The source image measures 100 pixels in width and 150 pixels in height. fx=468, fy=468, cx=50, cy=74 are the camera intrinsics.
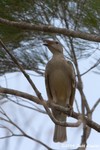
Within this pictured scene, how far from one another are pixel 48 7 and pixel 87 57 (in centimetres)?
39

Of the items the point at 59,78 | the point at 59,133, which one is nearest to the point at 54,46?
the point at 59,78

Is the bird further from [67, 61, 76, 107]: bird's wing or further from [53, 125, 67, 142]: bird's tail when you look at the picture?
[53, 125, 67, 142]: bird's tail

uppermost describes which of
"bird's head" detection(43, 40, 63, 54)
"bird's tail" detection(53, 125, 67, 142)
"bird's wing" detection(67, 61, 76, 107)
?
"bird's head" detection(43, 40, 63, 54)

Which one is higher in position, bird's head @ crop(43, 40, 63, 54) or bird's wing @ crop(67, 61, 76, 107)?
bird's head @ crop(43, 40, 63, 54)

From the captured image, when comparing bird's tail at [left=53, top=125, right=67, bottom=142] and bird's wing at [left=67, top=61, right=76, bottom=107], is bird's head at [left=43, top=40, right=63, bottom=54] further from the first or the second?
bird's tail at [left=53, top=125, right=67, bottom=142]

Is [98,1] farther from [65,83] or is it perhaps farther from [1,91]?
[1,91]

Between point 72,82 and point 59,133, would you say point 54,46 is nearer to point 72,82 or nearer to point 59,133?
point 72,82

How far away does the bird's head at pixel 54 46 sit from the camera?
9.47 ft

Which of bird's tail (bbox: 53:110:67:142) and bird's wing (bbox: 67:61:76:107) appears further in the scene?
bird's wing (bbox: 67:61:76:107)

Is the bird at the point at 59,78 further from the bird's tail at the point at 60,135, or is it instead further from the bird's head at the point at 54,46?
the bird's tail at the point at 60,135

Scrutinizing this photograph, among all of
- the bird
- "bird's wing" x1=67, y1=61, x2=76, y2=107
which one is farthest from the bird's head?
"bird's wing" x1=67, y1=61, x2=76, y2=107

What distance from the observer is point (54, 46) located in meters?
2.95

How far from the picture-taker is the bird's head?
289 cm

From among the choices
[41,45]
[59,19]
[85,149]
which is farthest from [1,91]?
[41,45]
